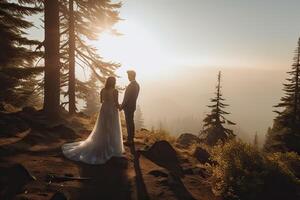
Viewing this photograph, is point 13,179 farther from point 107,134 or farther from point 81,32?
point 81,32

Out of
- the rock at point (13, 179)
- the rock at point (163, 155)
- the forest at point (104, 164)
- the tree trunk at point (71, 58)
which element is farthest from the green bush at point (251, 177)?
the tree trunk at point (71, 58)

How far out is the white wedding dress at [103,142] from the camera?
9.41 metres

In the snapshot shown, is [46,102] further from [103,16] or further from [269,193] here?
[269,193]

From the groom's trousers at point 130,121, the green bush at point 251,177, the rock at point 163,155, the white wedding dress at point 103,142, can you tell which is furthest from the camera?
the groom's trousers at point 130,121

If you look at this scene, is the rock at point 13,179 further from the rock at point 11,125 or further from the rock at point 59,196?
the rock at point 11,125

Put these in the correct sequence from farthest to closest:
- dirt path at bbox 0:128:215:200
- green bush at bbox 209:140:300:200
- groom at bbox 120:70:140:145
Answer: groom at bbox 120:70:140:145 < green bush at bbox 209:140:300:200 < dirt path at bbox 0:128:215:200

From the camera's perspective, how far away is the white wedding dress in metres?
9.41

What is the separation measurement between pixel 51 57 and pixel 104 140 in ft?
21.3

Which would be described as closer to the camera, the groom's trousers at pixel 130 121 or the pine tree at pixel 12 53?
the groom's trousers at pixel 130 121

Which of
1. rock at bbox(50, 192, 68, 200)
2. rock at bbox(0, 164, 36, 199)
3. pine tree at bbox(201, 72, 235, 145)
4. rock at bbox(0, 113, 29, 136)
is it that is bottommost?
pine tree at bbox(201, 72, 235, 145)

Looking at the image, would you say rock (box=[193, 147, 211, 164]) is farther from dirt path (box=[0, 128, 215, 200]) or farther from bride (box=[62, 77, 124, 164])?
bride (box=[62, 77, 124, 164])

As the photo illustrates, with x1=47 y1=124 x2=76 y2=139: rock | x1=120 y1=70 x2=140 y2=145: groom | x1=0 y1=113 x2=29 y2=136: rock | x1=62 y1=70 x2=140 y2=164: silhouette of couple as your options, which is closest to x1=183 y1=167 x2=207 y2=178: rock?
x1=62 y1=70 x2=140 y2=164: silhouette of couple

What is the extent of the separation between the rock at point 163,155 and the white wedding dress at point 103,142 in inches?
51.1

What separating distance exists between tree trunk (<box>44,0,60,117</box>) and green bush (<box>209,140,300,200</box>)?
8.86 meters
